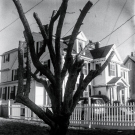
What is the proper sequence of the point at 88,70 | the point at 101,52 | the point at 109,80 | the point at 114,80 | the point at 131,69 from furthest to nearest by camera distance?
the point at 131,69
the point at 101,52
the point at 109,80
the point at 114,80
the point at 88,70

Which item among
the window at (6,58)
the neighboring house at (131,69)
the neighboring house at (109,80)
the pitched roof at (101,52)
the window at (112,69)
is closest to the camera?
the neighboring house at (109,80)

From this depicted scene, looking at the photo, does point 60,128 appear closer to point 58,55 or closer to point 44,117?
point 44,117

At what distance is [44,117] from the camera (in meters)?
5.28

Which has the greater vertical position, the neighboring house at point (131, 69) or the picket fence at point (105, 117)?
the neighboring house at point (131, 69)

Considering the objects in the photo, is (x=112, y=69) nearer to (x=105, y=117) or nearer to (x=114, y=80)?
(x=114, y=80)

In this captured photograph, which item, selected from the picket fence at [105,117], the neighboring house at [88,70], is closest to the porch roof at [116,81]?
the neighboring house at [88,70]

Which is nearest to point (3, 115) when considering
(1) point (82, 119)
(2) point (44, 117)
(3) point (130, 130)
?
(1) point (82, 119)

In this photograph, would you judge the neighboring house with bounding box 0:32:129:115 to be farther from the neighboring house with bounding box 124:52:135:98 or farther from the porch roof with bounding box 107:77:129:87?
the neighboring house with bounding box 124:52:135:98

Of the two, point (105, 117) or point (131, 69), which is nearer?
point (105, 117)

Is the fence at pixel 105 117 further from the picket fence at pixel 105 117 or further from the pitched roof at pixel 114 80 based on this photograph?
the pitched roof at pixel 114 80

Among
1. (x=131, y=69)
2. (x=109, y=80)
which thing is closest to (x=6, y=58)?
(x=109, y=80)

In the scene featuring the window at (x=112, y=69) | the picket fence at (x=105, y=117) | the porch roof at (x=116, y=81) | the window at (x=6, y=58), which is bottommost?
the picket fence at (x=105, y=117)

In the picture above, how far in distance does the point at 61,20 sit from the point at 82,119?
740cm

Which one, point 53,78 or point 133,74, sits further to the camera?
point 133,74
